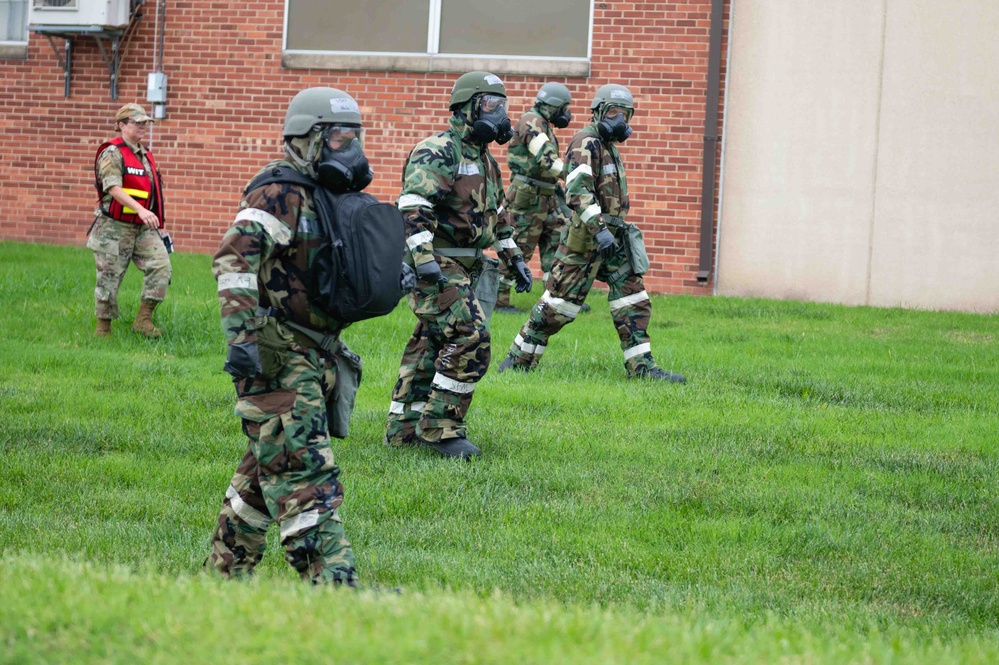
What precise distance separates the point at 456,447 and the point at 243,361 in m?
3.07

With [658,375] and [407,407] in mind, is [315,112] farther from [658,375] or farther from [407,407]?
[658,375]

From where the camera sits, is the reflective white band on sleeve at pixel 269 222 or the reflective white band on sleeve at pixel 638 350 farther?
the reflective white band on sleeve at pixel 638 350

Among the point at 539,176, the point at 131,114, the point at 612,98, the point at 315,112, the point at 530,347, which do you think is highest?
the point at 612,98

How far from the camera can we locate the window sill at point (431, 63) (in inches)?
621

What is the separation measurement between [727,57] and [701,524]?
10.4 m

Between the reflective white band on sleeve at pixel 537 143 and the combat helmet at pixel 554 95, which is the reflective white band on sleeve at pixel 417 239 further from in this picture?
the combat helmet at pixel 554 95

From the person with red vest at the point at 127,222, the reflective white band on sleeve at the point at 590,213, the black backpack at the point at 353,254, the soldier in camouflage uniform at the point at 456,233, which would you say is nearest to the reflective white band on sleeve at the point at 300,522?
the black backpack at the point at 353,254

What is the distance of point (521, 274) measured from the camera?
8.17m

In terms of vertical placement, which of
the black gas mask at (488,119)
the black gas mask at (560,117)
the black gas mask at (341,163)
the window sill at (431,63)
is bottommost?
the black gas mask at (341,163)

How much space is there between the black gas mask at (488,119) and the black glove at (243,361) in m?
3.29

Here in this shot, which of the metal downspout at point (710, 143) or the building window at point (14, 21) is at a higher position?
the building window at point (14, 21)

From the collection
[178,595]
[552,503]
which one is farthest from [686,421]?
[178,595]

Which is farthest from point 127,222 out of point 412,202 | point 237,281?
point 237,281

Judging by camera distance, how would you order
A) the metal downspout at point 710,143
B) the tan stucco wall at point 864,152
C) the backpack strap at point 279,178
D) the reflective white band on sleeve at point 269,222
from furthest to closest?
the metal downspout at point 710,143
the tan stucco wall at point 864,152
the backpack strap at point 279,178
the reflective white band on sleeve at point 269,222
